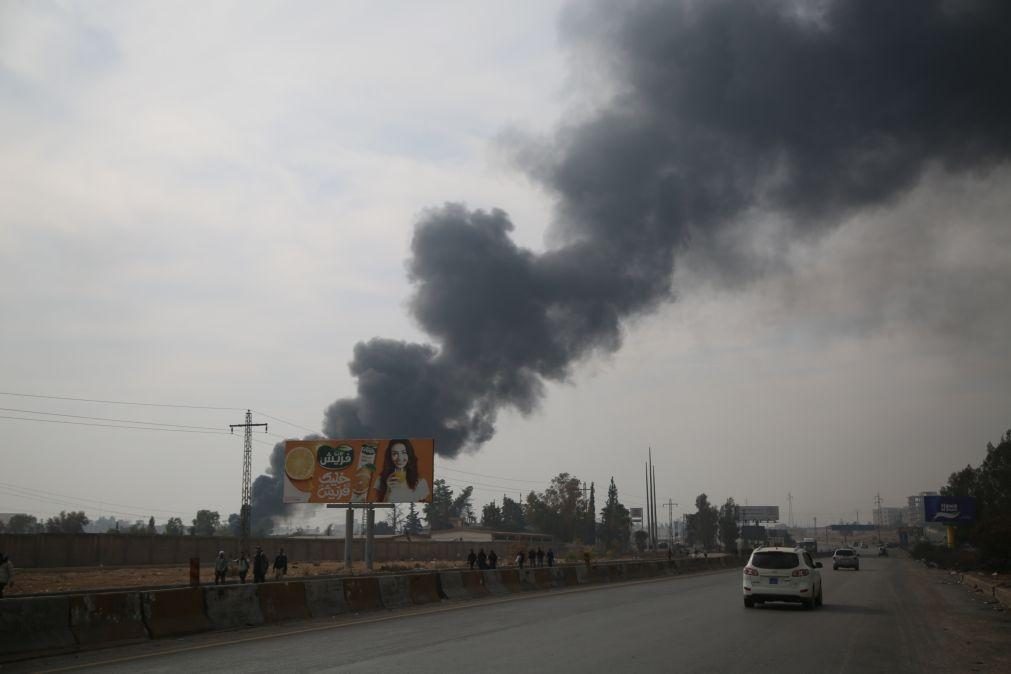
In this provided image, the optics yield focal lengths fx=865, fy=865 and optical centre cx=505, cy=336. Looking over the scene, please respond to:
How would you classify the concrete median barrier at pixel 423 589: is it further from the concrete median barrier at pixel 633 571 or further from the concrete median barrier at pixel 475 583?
the concrete median barrier at pixel 633 571

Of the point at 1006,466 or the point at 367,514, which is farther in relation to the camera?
the point at 1006,466

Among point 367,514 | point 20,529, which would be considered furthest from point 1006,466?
point 20,529

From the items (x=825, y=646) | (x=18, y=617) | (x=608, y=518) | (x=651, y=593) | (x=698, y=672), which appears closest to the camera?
(x=698, y=672)

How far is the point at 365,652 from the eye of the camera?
12.1m

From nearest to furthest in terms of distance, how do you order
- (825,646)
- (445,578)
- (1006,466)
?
1. (825,646)
2. (445,578)
3. (1006,466)

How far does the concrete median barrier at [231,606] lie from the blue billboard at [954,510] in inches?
2746

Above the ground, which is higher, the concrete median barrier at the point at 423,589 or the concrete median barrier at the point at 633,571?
the concrete median barrier at the point at 423,589

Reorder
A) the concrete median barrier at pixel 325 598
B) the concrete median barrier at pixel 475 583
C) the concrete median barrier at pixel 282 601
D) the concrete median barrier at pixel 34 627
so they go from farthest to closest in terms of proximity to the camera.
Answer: the concrete median barrier at pixel 475 583
the concrete median barrier at pixel 325 598
the concrete median barrier at pixel 282 601
the concrete median barrier at pixel 34 627

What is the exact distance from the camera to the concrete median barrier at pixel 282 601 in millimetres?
16531

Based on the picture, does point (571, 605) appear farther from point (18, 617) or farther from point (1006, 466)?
point (1006, 466)

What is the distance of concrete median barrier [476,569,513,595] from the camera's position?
26750 millimetres

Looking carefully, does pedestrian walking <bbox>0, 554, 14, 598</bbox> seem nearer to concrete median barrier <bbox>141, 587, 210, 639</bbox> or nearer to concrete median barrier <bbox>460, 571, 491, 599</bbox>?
concrete median barrier <bbox>141, 587, 210, 639</bbox>

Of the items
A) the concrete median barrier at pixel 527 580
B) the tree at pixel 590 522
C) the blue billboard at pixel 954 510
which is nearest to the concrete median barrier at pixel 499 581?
the concrete median barrier at pixel 527 580

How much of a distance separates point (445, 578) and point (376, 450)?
30.3 metres
